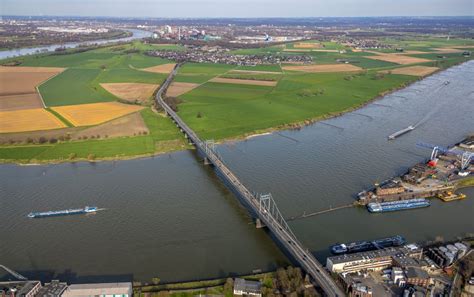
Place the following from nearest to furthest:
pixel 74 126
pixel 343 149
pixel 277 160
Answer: pixel 277 160 < pixel 343 149 < pixel 74 126

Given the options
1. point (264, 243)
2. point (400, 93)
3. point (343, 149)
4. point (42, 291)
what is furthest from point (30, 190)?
point (400, 93)

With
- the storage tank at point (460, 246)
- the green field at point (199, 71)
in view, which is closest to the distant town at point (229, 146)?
the storage tank at point (460, 246)

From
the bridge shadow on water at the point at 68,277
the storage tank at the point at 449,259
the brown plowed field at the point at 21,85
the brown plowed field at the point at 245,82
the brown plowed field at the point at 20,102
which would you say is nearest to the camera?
the bridge shadow on water at the point at 68,277

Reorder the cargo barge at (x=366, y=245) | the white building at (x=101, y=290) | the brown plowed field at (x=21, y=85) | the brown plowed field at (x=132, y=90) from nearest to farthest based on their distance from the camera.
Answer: the white building at (x=101, y=290), the cargo barge at (x=366, y=245), the brown plowed field at (x=21, y=85), the brown plowed field at (x=132, y=90)

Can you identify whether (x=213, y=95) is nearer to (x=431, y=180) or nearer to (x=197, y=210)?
(x=197, y=210)

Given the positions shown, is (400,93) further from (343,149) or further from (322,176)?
(322,176)

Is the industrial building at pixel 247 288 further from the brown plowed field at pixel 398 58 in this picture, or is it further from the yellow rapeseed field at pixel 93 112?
the brown plowed field at pixel 398 58

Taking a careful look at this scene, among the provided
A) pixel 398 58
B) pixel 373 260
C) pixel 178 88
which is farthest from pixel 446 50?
pixel 373 260
